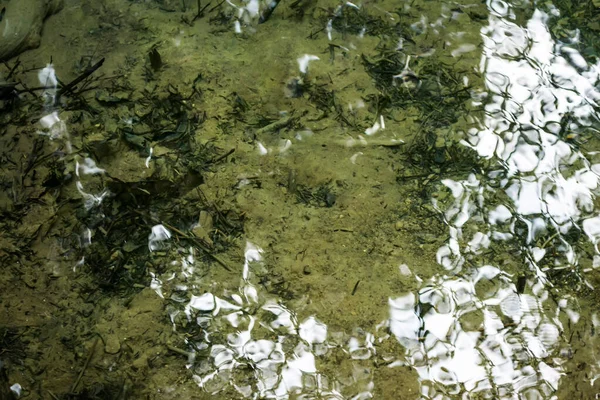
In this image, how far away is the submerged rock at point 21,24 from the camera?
11.1 feet

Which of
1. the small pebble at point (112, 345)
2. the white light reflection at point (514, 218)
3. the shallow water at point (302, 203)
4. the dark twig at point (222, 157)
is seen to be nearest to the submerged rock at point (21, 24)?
the shallow water at point (302, 203)

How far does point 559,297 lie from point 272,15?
238 centimetres

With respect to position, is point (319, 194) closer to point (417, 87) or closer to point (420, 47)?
point (417, 87)

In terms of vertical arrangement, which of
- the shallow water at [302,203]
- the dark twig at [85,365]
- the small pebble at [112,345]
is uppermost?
the shallow water at [302,203]

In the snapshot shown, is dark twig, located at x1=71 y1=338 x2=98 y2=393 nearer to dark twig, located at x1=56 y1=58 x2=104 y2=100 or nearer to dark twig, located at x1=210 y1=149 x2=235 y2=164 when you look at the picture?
dark twig, located at x1=210 y1=149 x2=235 y2=164

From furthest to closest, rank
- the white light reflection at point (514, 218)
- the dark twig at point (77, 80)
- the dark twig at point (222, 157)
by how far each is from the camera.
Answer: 1. the dark twig at point (77, 80)
2. the dark twig at point (222, 157)
3. the white light reflection at point (514, 218)

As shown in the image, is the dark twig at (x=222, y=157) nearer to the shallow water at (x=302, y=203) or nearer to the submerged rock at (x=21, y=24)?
the shallow water at (x=302, y=203)

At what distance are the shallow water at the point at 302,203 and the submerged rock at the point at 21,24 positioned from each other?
0.08 m

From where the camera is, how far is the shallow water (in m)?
2.40

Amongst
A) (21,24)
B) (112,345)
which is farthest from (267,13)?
(112,345)

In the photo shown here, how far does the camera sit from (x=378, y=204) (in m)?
2.84

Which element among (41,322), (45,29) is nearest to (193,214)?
(41,322)

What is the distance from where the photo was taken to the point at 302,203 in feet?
9.28

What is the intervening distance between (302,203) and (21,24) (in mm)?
2070
